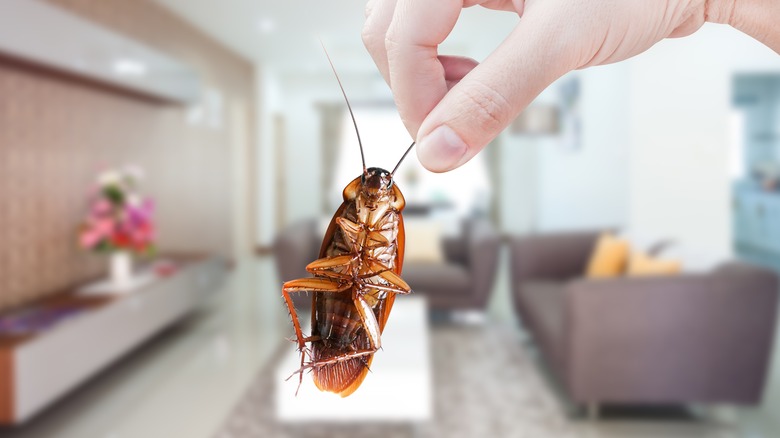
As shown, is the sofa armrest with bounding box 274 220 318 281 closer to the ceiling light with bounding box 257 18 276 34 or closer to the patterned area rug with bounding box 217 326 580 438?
the patterned area rug with bounding box 217 326 580 438

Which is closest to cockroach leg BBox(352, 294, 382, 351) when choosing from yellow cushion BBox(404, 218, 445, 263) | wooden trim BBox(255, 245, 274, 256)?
yellow cushion BBox(404, 218, 445, 263)

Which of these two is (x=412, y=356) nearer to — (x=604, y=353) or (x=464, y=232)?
(x=604, y=353)

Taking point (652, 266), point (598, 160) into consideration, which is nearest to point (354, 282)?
point (652, 266)

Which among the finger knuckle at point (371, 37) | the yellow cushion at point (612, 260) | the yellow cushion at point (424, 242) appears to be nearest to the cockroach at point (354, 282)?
the finger knuckle at point (371, 37)

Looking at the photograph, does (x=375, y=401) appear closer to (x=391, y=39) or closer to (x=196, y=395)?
(x=196, y=395)

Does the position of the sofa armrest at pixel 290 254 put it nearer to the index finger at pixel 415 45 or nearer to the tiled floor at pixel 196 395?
the tiled floor at pixel 196 395
